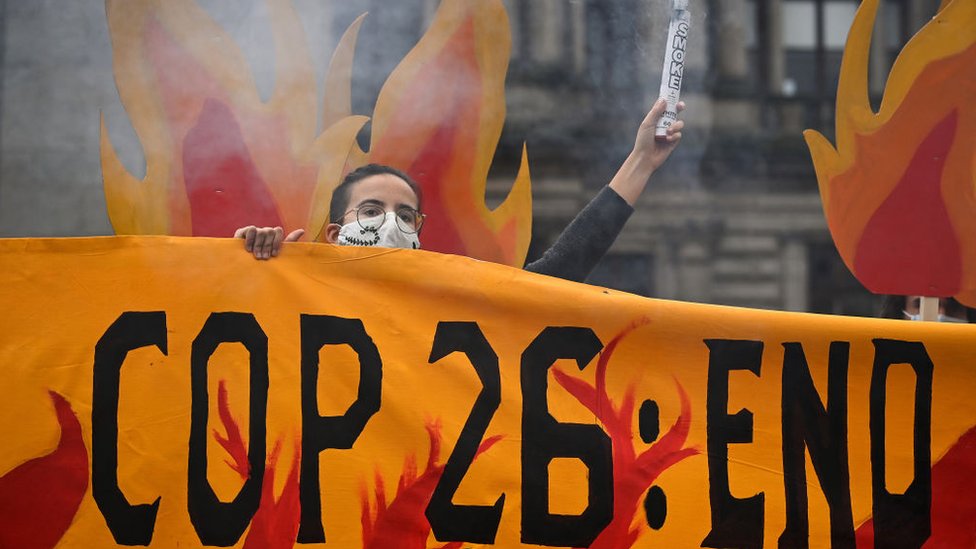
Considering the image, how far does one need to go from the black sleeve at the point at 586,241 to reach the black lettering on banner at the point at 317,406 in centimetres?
48

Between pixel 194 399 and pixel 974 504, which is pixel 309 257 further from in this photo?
pixel 974 504

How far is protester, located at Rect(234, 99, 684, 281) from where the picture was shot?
230 centimetres

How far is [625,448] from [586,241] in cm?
51

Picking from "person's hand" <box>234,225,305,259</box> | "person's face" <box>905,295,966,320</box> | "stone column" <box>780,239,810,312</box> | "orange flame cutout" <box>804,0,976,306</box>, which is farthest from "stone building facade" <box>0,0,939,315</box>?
"person's face" <box>905,295,966,320</box>

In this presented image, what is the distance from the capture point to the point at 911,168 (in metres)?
2.51

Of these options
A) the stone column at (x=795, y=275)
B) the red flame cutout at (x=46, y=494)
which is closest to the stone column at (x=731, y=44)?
the stone column at (x=795, y=275)

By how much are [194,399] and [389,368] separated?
37cm

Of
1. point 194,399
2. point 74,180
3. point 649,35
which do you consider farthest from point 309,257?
point 74,180

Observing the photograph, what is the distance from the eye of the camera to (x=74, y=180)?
15.2 feet

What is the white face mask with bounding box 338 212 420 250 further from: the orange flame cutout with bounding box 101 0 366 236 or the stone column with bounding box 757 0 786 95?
the stone column with bounding box 757 0 786 95

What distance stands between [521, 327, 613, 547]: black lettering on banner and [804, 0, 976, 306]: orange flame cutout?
2.62ft

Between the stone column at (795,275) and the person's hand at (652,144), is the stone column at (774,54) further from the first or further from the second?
the person's hand at (652,144)

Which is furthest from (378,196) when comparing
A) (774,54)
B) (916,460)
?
(774,54)

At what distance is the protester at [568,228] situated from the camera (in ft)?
7.55
